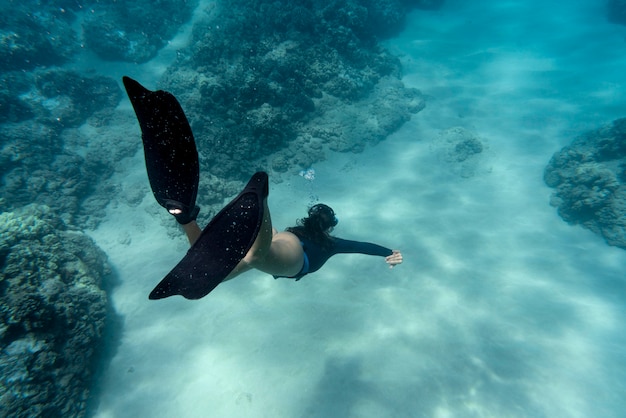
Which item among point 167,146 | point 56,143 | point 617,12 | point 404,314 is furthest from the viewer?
point 617,12

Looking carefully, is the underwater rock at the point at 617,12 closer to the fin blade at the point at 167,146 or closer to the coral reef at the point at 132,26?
the coral reef at the point at 132,26

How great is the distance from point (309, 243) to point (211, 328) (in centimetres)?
364

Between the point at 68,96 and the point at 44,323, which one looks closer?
the point at 44,323

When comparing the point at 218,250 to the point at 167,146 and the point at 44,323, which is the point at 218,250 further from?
the point at 44,323

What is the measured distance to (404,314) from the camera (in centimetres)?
618

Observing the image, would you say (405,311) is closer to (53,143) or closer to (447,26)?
(53,143)

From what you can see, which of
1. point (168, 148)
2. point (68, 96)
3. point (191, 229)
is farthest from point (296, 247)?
point (68, 96)

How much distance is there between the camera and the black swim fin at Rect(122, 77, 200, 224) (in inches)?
91.3

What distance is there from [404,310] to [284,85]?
9.14m

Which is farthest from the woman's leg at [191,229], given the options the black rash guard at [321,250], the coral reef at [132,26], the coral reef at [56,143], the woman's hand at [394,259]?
the coral reef at [132,26]

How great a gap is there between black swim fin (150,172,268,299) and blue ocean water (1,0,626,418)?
3.96 m

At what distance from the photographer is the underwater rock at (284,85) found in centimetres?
967

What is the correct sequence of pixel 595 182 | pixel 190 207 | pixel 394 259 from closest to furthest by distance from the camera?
pixel 190 207, pixel 394 259, pixel 595 182

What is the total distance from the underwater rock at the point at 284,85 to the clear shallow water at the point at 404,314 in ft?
4.92
